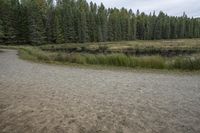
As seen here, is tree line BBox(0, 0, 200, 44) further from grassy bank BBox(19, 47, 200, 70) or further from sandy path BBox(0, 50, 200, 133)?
sandy path BBox(0, 50, 200, 133)

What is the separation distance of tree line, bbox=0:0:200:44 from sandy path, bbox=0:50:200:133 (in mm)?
35378

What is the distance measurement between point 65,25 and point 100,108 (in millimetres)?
63098

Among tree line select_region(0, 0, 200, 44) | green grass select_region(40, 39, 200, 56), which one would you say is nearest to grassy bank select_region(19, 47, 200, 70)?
green grass select_region(40, 39, 200, 56)

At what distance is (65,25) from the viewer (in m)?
68.1

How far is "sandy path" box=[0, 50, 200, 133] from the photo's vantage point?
5.47 m

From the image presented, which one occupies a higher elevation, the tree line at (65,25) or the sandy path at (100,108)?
the tree line at (65,25)

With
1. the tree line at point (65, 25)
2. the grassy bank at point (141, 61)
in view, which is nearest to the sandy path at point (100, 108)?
the grassy bank at point (141, 61)

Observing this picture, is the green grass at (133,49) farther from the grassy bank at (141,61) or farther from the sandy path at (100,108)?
the sandy path at (100,108)

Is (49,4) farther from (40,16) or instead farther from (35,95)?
(35,95)

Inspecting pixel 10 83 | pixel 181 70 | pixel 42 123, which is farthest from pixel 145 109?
pixel 181 70

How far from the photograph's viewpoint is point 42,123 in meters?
5.70

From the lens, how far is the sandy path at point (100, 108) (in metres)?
5.47

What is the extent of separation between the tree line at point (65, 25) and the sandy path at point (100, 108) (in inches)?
1393

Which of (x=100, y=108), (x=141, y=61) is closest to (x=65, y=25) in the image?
(x=141, y=61)
